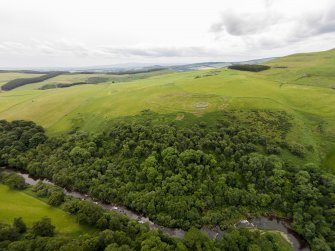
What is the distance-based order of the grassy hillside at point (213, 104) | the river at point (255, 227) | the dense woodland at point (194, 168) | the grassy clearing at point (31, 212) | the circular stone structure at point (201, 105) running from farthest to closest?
the circular stone structure at point (201, 105) → the grassy hillside at point (213, 104) → the dense woodland at point (194, 168) → the grassy clearing at point (31, 212) → the river at point (255, 227)

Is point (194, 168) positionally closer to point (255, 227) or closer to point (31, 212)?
point (255, 227)

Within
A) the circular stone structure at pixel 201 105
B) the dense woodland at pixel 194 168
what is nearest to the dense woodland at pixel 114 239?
the dense woodland at pixel 194 168

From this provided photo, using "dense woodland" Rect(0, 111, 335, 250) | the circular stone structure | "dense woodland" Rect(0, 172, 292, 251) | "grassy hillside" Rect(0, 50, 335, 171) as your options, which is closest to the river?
"dense woodland" Rect(0, 111, 335, 250)

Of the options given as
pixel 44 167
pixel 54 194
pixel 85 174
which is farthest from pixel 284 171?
pixel 44 167

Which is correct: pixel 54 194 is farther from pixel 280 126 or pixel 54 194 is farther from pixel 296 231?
pixel 280 126

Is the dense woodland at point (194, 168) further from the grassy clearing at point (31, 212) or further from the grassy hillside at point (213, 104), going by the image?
the grassy clearing at point (31, 212)

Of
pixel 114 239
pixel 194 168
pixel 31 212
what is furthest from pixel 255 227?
pixel 31 212
